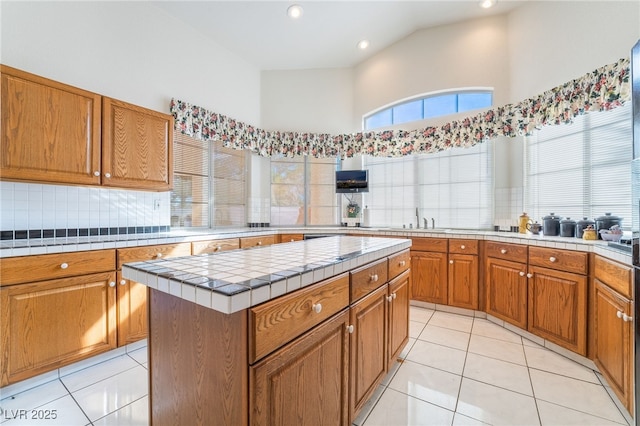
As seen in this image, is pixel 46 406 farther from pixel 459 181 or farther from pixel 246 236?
pixel 459 181

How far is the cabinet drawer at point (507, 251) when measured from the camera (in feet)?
7.84

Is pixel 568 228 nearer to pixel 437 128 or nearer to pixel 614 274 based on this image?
pixel 614 274

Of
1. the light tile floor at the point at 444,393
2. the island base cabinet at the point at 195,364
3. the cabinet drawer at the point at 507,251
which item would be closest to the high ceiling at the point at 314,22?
the cabinet drawer at the point at 507,251

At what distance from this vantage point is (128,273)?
1.02m

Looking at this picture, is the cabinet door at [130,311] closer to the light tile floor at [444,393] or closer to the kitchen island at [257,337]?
the light tile floor at [444,393]

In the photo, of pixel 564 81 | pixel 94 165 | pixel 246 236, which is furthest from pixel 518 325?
pixel 94 165

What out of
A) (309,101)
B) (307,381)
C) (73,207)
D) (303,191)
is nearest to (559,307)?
(307,381)

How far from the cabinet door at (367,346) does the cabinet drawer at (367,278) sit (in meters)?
0.04

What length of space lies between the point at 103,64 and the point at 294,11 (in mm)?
2001

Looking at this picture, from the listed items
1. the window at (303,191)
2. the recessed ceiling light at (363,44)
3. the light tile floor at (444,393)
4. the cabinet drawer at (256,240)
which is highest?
the recessed ceiling light at (363,44)

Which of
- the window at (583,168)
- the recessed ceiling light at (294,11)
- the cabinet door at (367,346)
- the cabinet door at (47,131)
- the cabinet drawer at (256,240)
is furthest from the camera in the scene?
the cabinet drawer at (256,240)

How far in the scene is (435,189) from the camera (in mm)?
3641

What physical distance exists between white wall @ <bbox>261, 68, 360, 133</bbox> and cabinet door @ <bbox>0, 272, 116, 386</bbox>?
3111 millimetres

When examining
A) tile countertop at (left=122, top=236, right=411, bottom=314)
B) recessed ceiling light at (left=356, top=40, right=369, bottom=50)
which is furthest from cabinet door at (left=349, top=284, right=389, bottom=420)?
recessed ceiling light at (left=356, top=40, right=369, bottom=50)
